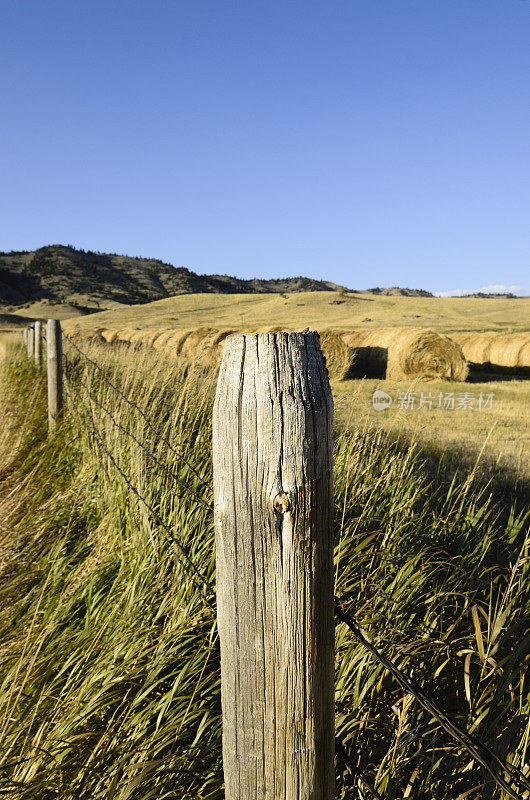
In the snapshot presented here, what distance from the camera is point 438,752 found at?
2023 mm

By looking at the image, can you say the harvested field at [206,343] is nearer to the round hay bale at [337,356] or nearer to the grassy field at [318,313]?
the round hay bale at [337,356]

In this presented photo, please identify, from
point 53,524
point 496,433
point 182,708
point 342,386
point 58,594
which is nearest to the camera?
point 182,708

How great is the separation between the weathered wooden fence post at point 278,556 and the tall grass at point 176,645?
64cm

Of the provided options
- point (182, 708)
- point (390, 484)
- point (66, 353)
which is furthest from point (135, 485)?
point (66, 353)

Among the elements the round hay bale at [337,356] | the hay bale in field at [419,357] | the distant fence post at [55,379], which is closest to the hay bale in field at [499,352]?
the hay bale in field at [419,357]

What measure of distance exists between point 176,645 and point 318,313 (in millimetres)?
44265

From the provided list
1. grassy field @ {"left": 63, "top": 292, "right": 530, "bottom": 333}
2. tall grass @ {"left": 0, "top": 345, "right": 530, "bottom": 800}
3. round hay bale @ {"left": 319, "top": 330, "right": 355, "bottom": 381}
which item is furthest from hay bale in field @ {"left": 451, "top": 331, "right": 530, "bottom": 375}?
grassy field @ {"left": 63, "top": 292, "right": 530, "bottom": 333}

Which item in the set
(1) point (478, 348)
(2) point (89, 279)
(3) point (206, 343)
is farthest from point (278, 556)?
(2) point (89, 279)

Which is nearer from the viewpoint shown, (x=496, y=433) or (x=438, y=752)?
(x=438, y=752)

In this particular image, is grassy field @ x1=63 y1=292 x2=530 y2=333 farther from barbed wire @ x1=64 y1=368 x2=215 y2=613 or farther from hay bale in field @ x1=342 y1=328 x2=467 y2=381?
barbed wire @ x1=64 y1=368 x2=215 y2=613

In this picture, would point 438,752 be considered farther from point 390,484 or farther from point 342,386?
point 342,386

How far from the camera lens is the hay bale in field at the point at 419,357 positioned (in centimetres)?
1511

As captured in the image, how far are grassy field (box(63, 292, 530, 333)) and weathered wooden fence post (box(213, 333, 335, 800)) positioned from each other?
3204cm

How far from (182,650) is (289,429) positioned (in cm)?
156
